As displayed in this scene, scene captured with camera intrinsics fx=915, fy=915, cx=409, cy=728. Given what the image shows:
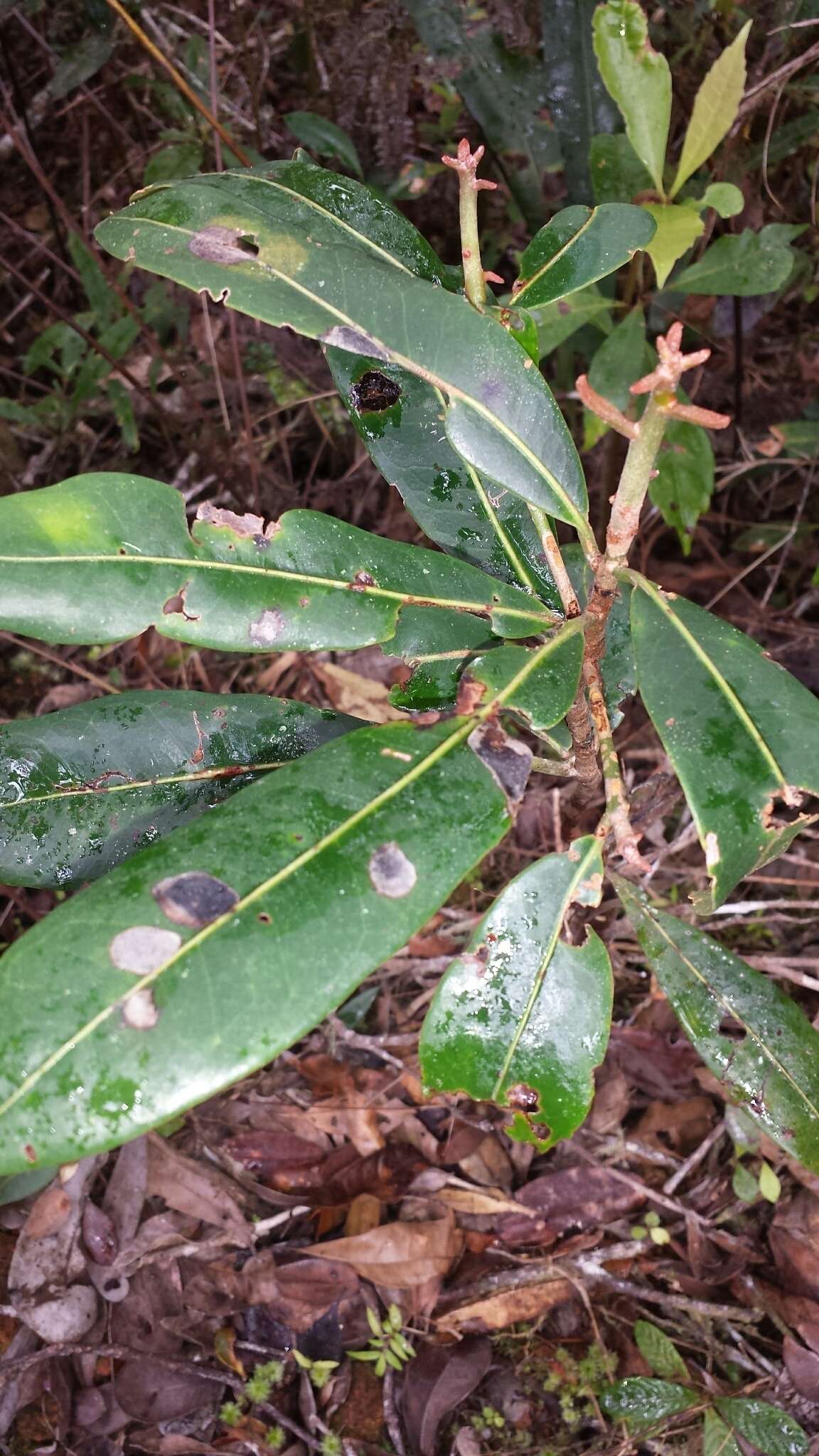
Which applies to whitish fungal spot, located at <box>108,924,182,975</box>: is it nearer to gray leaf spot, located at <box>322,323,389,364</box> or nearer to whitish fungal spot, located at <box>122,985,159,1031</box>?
whitish fungal spot, located at <box>122,985,159,1031</box>

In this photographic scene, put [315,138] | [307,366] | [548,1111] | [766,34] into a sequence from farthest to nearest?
[307,366]
[315,138]
[766,34]
[548,1111]

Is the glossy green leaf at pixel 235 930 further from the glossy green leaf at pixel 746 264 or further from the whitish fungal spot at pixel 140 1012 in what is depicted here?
the glossy green leaf at pixel 746 264

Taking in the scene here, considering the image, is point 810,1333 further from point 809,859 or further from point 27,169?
point 27,169

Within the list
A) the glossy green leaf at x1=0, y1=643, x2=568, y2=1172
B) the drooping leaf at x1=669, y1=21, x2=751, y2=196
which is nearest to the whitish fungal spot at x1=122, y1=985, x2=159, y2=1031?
the glossy green leaf at x1=0, y1=643, x2=568, y2=1172

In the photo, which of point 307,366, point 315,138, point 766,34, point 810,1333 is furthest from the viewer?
point 307,366

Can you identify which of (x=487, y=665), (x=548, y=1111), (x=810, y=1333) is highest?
(x=487, y=665)

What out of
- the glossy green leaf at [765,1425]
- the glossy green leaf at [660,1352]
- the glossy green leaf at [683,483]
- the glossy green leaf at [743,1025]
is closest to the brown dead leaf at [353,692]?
the glossy green leaf at [683,483]

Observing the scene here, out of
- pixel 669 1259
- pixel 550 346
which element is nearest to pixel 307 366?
pixel 550 346
